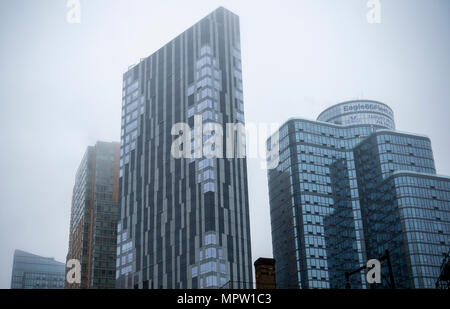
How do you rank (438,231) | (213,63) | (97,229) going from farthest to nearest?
(97,229) < (438,231) < (213,63)

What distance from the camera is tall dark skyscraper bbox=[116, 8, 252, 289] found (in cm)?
12394

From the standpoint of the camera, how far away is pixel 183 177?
135 m

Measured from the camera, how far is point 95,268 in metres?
187

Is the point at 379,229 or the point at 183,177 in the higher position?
the point at 379,229

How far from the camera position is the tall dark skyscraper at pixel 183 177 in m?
124

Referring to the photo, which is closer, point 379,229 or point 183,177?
point 183,177

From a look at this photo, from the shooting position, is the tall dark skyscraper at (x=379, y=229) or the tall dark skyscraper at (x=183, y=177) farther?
the tall dark skyscraper at (x=379, y=229)

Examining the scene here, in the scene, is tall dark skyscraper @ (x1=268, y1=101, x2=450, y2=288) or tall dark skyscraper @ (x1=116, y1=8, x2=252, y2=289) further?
tall dark skyscraper @ (x1=268, y1=101, x2=450, y2=288)

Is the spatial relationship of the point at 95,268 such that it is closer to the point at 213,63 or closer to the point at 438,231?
the point at 213,63
